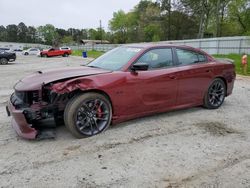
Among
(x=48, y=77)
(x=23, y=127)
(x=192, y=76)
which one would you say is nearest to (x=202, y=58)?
(x=192, y=76)

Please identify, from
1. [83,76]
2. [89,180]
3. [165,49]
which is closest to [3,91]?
[83,76]

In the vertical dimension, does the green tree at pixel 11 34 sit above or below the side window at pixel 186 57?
above

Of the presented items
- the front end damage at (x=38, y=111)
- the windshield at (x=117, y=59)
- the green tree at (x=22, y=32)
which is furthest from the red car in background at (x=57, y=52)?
the green tree at (x=22, y=32)

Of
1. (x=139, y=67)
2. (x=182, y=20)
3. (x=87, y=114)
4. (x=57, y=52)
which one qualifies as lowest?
(x=87, y=114)

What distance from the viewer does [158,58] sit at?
4.69 metres

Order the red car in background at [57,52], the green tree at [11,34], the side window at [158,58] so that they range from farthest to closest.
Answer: the green tree at [11,34] → the red car in background at [57,52] → the side window at [158,58]

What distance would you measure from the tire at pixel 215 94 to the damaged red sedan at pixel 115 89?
0.08ft

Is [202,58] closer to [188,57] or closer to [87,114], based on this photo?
[188,57]

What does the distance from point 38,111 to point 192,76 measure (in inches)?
122

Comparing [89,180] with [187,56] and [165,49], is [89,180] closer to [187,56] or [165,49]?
[165,49]

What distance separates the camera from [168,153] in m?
3.37

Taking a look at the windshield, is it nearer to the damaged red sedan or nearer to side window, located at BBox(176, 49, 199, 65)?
the damaged red sedan

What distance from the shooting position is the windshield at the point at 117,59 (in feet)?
14.5

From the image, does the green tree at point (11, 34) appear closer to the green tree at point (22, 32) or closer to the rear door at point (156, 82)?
the green tree at point (22, 32)
